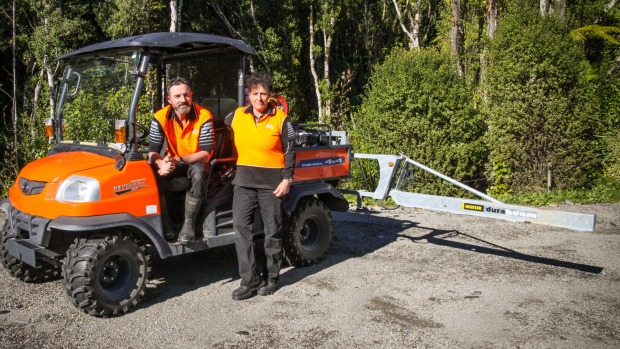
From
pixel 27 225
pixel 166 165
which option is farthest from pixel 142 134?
pixel 27 225

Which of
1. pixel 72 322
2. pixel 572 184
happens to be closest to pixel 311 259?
pixel 72 322

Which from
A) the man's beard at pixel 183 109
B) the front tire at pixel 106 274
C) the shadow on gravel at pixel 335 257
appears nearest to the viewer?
the front tire at pixel 106 274

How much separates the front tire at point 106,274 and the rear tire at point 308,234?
67.8 inches

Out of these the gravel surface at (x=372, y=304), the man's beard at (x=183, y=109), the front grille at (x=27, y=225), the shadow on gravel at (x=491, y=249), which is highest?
the man's beard at (x=183, y=109)

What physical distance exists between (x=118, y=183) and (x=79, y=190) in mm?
311

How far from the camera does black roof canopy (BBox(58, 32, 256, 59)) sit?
5.03 meters

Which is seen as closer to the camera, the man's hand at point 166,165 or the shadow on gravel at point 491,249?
the man's hand at point 166,165

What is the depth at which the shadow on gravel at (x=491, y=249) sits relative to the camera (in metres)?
6.59

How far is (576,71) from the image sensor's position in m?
11.1

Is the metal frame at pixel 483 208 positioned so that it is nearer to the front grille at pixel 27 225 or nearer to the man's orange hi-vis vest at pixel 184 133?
the man's orange hi-vis vest at pixel 184 133

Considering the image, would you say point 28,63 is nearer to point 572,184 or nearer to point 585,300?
point 572,184

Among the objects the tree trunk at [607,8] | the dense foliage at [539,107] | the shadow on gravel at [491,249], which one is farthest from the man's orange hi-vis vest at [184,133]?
the tree trunk at [607,8]

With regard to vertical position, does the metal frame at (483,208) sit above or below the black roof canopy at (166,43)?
below

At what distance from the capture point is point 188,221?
5.20 m
